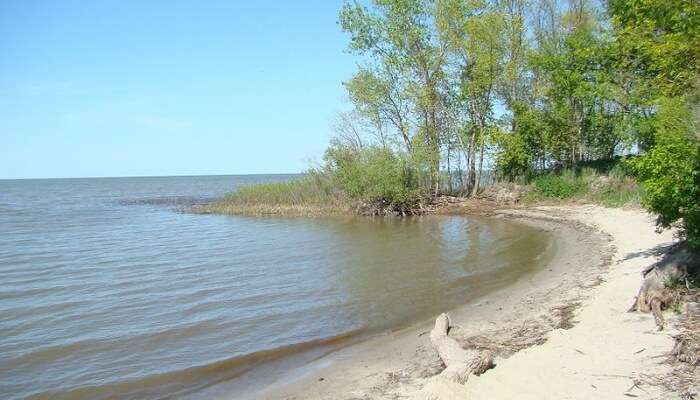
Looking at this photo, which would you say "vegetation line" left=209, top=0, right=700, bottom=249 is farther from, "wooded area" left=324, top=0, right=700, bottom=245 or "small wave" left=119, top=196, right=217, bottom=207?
"small wave" left=119, top=196, right=217, bottom=207

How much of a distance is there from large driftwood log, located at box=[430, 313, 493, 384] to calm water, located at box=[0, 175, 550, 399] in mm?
2096

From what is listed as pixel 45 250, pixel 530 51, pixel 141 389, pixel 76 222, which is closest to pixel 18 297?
pixel 141 389

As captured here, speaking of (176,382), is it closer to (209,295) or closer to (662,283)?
(209,295)

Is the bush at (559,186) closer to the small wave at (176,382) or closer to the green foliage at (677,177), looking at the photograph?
the green foliage at (677,177)

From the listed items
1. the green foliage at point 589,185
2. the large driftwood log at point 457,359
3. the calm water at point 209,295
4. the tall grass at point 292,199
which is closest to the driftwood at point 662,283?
the large driftwood log at point 457,359

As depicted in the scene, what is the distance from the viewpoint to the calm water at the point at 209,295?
27.0 ft

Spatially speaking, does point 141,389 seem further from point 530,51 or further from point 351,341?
point 530,51

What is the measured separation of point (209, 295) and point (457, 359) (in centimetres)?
735

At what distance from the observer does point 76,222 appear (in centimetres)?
3219

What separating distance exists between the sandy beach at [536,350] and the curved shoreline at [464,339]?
0.02m

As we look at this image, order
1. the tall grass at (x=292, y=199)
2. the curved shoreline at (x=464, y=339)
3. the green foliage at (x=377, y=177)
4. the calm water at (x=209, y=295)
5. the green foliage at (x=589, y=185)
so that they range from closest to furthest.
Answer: the curved shoreline at (x=464, y=339) → the calm water at (x=209, y=295) → the green foliage at (x=589, y=185) → the green foliage at (x=377, y=177) → the tall grass at (x=292, y=199)

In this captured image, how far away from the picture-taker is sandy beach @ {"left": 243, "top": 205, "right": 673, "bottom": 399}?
5.69 m

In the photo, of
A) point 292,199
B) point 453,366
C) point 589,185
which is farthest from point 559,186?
point 453,366

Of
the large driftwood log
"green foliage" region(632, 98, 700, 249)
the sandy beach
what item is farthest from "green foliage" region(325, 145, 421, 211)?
the large driftwood log
